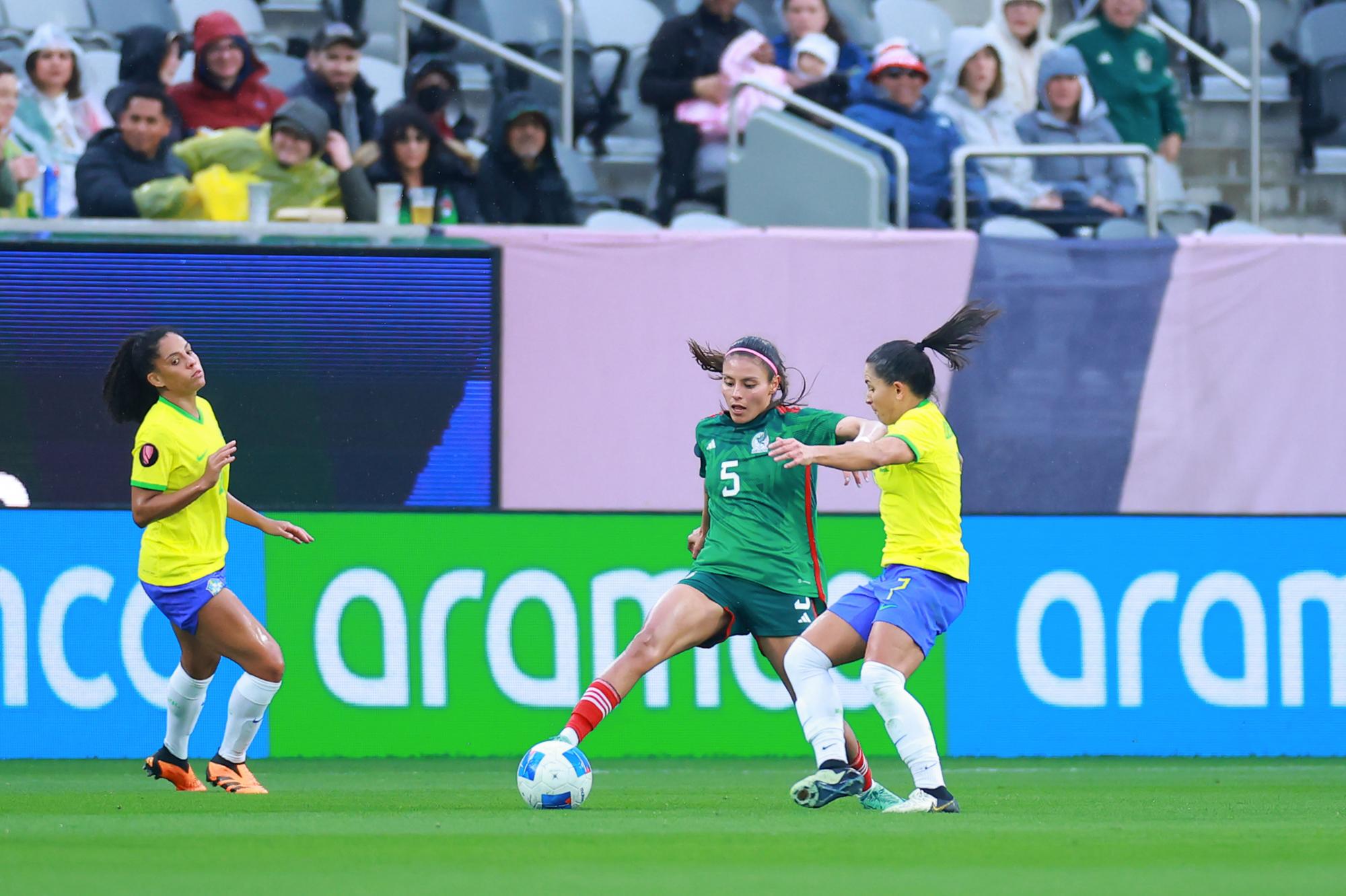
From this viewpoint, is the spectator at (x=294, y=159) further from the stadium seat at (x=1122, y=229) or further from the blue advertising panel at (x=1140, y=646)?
the stadium seat at (x=1122, y=229)

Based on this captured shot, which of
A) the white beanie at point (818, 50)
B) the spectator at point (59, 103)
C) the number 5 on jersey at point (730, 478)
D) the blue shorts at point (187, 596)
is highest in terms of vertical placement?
the white beanie at point (818, 50)

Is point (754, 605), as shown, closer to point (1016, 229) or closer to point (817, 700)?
point (817, 700)

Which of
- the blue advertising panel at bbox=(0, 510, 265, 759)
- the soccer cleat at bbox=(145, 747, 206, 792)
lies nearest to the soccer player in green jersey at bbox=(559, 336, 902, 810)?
the soccer cleat at bbox=(145, 747, 206, 792)

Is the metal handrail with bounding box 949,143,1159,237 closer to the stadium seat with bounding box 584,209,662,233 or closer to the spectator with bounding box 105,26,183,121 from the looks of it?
the stadium seat with bounding box 584,209,662,233

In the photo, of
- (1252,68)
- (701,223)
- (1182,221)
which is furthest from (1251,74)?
(701,223)

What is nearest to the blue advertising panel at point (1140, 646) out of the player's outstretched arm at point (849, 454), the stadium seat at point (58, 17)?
the player's outstretched arm at point (849, 454)

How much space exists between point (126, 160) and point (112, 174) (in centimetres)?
13

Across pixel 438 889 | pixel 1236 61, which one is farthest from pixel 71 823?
pixel 1236 61

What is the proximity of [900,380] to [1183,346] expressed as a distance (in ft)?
20.7

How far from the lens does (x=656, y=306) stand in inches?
498

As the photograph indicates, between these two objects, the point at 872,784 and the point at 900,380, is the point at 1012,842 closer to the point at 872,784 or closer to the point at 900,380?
the point at 872,784

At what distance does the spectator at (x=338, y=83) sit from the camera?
13266 mm

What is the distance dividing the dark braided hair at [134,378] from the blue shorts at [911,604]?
3102mm

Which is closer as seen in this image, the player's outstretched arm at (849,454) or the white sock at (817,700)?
the player's outstretched arm at (849,454)
